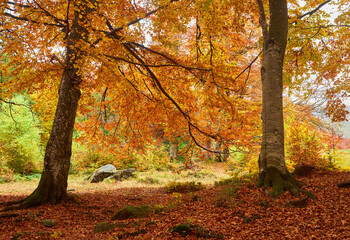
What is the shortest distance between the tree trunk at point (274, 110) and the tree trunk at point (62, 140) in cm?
491

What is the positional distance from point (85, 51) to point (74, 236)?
401 cm

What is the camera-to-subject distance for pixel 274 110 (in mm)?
4984

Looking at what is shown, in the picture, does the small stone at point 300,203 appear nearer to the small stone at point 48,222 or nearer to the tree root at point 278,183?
→ the tree root at point 278,183

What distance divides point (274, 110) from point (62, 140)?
5.66 m

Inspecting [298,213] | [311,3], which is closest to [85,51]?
[298,213]

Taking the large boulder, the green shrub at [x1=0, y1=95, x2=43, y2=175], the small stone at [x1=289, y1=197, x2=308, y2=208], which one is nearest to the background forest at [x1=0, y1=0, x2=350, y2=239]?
the small stone at [x1=289, y1=197, x2=308, y2=208]

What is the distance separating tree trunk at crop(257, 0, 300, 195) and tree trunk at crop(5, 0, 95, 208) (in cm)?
491

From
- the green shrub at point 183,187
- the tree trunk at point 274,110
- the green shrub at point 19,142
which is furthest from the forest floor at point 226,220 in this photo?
the green shrub at point 19,142

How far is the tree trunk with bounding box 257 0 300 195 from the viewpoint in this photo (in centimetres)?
478

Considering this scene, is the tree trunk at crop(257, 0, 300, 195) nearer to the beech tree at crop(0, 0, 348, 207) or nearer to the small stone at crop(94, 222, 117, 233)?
the beech tree at crop(0, 0, 348, 207)

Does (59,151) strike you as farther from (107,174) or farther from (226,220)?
(107,174)

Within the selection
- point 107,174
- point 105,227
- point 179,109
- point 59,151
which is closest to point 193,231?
point 105,227

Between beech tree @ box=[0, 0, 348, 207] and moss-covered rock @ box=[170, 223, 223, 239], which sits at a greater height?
beech tree @ box=[0, 0, 348, 207]

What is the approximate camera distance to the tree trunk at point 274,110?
15.7 ft
